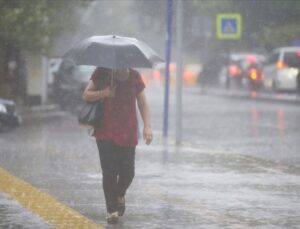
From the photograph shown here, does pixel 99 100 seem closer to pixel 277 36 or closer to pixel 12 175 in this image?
pixel 12 175

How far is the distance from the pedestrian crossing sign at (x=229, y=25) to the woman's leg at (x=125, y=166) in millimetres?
24098

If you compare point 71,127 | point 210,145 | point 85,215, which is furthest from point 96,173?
point 71,127

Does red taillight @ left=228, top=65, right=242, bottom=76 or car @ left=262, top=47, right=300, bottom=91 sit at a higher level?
car @ left=262, top=47, right=300, bottom=91

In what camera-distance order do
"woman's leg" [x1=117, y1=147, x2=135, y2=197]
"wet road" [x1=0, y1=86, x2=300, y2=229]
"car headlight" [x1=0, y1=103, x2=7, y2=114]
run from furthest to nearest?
"car headlight" [x1=0, y1=103, x2=7, y2=114] → "wet road" [x1=0, y1=86, x2=300, y2=229] → "woman's leg" [x1=117, y1=147, x2=135, y2=197]

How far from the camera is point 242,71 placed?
187 feet

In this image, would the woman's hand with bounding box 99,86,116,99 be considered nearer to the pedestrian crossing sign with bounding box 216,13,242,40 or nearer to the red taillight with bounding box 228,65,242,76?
the pedestrian crossing sign with bounding box 216,13,242,40

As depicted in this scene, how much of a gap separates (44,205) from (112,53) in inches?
77.3

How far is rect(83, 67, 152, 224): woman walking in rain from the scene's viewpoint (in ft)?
34.4

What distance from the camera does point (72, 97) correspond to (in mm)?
33375

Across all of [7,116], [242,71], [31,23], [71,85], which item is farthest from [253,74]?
[7,116]

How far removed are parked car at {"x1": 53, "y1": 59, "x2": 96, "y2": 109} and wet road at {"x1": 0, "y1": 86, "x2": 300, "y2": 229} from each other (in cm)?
597

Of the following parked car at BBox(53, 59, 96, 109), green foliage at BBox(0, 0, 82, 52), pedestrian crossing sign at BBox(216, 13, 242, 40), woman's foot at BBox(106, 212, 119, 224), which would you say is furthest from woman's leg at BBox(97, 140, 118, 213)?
pedestrian crossing sign at BBox(216, 13, 242, 40)

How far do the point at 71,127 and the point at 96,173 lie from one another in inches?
426

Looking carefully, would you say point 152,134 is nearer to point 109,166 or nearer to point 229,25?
point 109,166
